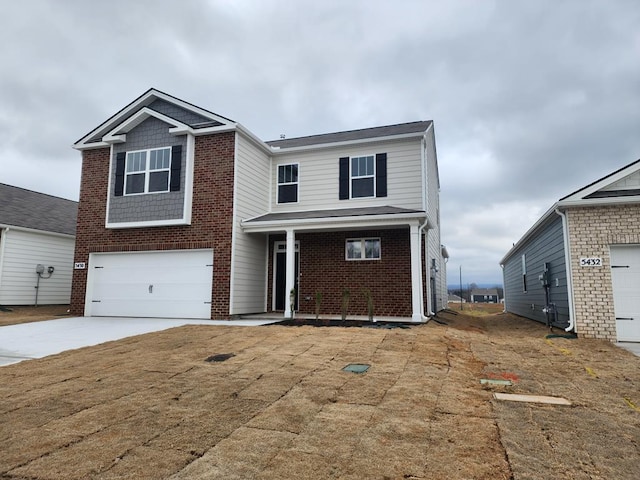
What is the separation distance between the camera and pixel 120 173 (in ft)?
44.2

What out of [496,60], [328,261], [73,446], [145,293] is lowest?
[73,446]

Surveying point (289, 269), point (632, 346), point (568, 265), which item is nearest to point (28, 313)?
point (289, 269)

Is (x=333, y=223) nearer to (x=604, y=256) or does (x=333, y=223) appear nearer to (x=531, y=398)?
(x=604, y=256)

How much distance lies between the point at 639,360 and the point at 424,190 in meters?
7.22

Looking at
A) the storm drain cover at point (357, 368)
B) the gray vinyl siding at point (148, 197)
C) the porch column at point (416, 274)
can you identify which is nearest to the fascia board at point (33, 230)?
the gray vinyl siding at point (148, 197)

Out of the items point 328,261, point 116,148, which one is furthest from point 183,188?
point 328,261

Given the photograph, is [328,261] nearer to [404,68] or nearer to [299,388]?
[404,68]

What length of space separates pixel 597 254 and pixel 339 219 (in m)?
6.38

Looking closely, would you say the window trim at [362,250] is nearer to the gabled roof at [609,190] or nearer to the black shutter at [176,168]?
the gabled roof at [609,190]

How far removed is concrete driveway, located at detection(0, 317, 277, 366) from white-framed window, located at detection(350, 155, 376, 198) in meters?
5.47

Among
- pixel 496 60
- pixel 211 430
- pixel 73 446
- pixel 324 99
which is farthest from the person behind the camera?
pixel 324 99

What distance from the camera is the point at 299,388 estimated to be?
4.97 m

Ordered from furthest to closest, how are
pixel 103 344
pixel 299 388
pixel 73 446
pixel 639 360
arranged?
pixel 103 344, pixel 639 360, pixel 299 388, pixel 73 446

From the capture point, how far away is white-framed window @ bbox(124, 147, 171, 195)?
42.7 ft
